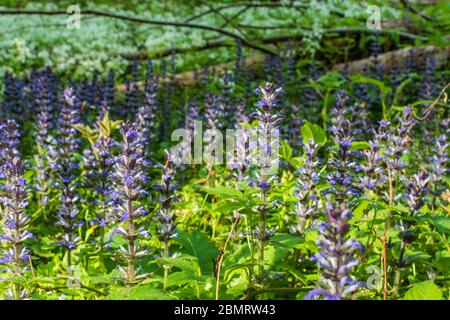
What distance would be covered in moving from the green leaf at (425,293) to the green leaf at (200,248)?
5.43 ft

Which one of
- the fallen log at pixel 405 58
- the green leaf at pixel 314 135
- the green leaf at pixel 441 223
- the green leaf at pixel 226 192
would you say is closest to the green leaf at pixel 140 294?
the green leaf at pixel 226 192

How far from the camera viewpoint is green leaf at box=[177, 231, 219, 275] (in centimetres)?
435

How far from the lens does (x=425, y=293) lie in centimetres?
303

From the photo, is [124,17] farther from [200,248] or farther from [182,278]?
[182,278]

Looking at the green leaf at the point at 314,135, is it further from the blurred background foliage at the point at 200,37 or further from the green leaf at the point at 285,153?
the blurred background foliage at the point at 200,37

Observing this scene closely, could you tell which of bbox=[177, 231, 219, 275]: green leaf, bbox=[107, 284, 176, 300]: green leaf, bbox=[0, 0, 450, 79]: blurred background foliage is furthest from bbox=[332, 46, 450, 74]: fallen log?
bbox=[107, 284, 176, 300]: green leaf

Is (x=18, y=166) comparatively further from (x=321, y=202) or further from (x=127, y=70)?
(x=127, y=70)

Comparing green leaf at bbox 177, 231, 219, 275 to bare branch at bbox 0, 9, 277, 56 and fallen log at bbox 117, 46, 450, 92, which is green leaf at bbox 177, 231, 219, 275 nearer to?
bare branch at bbox 0, 9, 277, 56

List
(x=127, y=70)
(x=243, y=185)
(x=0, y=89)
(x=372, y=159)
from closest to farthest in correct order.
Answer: (x=243, y=185), (x=372, y=159), (x=0, y=89), (x=127, y=70)

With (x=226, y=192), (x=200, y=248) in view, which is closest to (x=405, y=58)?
(x=200, y=248)

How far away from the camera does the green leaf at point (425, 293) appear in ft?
9.84
